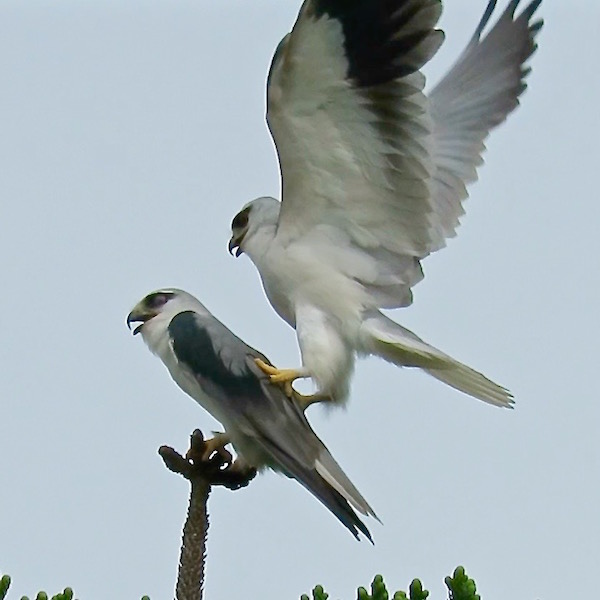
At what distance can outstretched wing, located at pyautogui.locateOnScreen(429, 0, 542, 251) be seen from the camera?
6.20m

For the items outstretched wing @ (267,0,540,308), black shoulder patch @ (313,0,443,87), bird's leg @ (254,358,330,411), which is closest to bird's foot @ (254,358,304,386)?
bird's leg @ (254,358,330,411)

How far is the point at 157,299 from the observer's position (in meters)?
4.57

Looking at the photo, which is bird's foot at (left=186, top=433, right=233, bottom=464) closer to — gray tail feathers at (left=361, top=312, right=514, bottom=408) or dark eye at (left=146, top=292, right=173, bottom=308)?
dark eye at (left=146, top=292, right=173, bottom=308)

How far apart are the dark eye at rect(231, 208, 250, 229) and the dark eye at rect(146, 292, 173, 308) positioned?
1.94 ft

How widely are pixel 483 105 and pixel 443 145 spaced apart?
46cm

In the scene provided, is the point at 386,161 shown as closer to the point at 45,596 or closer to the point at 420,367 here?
the point at 420,367

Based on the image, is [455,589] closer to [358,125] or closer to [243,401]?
[243,401]

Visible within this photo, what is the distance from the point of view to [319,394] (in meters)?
4.53

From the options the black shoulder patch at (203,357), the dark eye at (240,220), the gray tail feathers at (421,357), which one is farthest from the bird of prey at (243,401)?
the dark eye at (240,220)

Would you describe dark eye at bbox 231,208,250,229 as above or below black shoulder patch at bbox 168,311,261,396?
above

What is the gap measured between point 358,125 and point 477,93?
83.0 inches

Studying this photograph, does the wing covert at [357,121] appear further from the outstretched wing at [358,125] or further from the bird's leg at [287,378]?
the bird's leg at [287,378]

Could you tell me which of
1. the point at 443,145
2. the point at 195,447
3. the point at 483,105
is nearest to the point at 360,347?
the point at 195,447

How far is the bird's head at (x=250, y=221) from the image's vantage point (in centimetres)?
500
